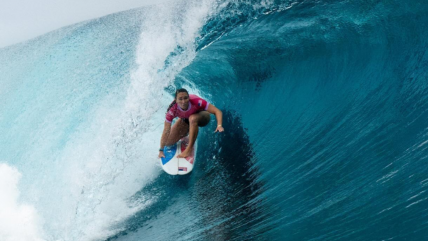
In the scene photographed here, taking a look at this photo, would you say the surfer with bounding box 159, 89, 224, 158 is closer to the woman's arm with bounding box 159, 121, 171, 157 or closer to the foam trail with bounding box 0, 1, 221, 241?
the woman's arm with bounding box 159, 121, 171, 157

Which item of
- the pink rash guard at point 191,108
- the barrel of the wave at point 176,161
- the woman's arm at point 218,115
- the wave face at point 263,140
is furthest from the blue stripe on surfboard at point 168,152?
the woman's arm at point 218,115

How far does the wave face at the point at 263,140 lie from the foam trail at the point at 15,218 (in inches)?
0.9

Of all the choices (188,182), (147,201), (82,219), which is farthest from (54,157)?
(188,182)

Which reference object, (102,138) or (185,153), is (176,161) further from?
(102,138)

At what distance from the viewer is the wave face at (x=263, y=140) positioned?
224cm

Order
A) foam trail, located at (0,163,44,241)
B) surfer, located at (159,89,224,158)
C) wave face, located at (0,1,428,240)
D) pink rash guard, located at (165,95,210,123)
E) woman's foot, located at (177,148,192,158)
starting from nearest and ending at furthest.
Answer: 1. wave face, located at (0,1,428,240)
2. surfer, located at (159,89,224,158)
3. pink rash guard, located at (165,95,210,123)
4. woman's foot, located at (177,148,192,158)
5. foam trail, located at (0,163,44,241)

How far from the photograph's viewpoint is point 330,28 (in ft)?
10.5

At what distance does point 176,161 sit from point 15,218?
176 cm

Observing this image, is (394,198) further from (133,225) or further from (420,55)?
(133,225)

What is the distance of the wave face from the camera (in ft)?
7.36

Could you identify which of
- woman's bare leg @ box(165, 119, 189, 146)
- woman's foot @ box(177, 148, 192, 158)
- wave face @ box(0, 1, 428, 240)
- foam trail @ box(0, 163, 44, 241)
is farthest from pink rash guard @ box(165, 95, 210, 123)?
foam trail @ box(0, 163, 44, 241)

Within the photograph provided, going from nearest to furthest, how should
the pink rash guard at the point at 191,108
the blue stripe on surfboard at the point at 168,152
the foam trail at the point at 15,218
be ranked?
1. the pink rash guard at the point at 191,108
2. the blue stripe on surfboard at the point at 168,152
3. the foam trail at the point at 15,218

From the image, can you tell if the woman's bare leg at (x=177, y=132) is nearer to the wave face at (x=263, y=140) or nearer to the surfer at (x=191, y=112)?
the surfer at (x=191, y=112)

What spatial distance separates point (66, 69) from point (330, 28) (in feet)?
20.7
